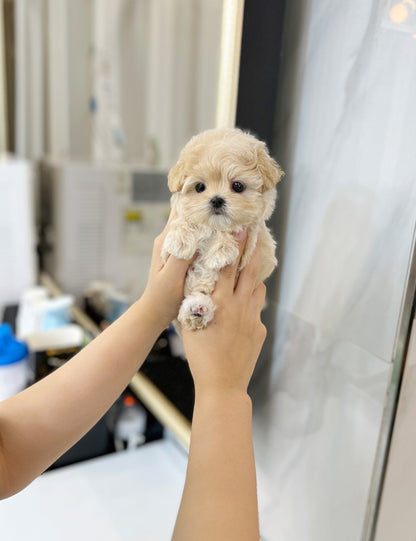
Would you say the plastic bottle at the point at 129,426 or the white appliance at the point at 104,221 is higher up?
the white appliance at the point at 104,221

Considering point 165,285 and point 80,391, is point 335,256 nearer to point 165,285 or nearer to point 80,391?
point 165,285

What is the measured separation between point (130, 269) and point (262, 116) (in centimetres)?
94

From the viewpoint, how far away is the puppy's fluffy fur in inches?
16.5

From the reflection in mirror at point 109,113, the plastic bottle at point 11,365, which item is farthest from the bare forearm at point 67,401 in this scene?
the reflection in mirror at point 109,113

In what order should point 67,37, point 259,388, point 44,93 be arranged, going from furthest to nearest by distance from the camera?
Answer: point 44,93 → point 67,37 → point 259,388

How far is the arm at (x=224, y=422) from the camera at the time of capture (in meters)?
0.37

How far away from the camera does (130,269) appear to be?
58.5 inches

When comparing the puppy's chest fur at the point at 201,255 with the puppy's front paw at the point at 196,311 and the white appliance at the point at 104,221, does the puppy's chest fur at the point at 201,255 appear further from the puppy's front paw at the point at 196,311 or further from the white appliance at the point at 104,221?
the white appliance at the point at 104,221

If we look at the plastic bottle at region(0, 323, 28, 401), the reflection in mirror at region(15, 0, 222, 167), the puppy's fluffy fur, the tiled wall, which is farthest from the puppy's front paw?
the reflection in mirror at region(15, 0, 222, 167)

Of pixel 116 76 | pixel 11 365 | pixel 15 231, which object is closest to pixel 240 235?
pixel 11 365

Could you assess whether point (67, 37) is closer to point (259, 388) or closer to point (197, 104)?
point (197, 104)

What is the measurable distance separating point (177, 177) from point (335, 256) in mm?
251

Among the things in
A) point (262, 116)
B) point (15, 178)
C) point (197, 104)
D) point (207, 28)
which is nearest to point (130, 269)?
point (15, 178)

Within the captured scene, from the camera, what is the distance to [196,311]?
43 centimetres
